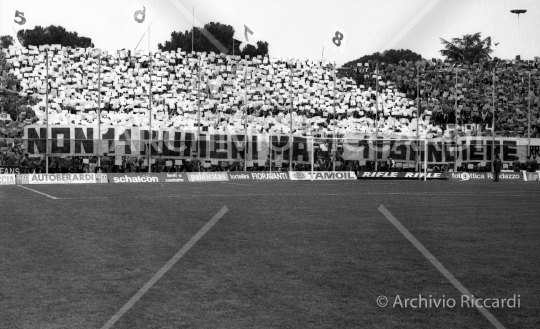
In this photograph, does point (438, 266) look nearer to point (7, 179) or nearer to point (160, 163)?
point (7, 179)

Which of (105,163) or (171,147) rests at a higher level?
(171,147)

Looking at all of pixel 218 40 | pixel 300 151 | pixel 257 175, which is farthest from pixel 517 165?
pixel 218 40

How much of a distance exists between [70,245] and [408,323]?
9123 millimetres

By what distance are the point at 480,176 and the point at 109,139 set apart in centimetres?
2311

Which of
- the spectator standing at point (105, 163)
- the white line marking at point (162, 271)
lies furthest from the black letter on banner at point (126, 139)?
the white line marking at point (162, 271)

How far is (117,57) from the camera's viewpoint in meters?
61.5

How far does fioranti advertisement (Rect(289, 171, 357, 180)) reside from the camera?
163ft

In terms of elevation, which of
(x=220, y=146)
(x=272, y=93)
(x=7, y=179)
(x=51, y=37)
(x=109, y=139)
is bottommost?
(x=7, y=179)

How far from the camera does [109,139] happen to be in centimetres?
4931

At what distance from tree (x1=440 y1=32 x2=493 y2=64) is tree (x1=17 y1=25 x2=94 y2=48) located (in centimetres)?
4157

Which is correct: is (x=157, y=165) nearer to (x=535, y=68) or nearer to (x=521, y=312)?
(x=535, y=68)
